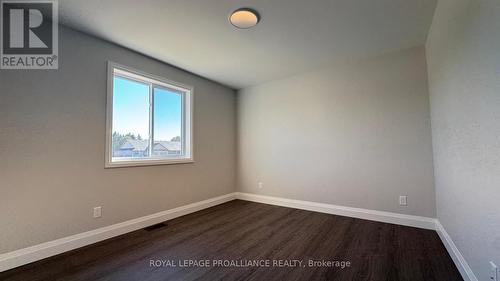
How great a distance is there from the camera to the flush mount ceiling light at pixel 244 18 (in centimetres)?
213

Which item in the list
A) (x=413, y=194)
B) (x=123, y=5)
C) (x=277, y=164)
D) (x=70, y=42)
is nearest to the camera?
(x=123, y=5)

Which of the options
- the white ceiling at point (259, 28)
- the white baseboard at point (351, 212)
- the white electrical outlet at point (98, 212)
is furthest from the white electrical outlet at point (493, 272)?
the white electrical outlet at point (98, 212)

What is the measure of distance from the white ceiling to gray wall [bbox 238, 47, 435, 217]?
413mm

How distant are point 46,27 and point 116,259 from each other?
8.24 ft

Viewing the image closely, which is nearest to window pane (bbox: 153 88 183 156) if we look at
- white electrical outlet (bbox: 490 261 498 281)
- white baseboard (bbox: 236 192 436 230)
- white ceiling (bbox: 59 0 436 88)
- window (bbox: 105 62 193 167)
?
window (bbox: 105 62 193 167)

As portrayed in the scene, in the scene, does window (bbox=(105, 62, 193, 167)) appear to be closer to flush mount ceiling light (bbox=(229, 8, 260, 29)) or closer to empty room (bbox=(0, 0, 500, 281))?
empty room (bbox=(0, 0, 500, 281))

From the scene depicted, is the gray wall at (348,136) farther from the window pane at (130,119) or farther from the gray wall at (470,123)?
the window pane at (130,119)

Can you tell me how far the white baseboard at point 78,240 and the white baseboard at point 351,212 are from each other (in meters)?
1.60

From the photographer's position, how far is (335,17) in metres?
2.23

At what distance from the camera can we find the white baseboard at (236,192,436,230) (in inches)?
110

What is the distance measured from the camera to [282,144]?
13.4 feet

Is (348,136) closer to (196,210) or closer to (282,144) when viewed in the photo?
(282,144)

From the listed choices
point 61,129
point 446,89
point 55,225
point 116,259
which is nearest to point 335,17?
point 446,89

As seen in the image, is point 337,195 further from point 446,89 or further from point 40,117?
point 40,117
